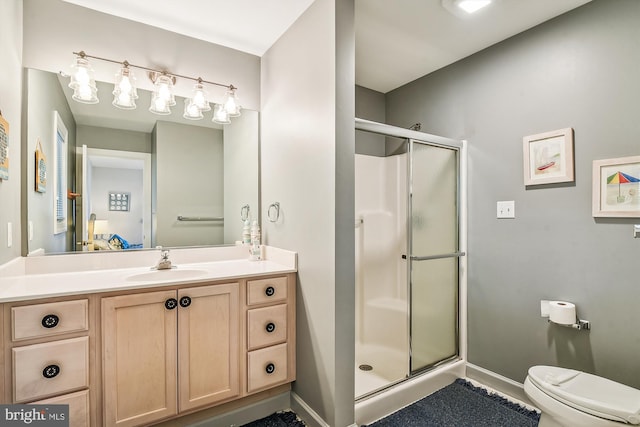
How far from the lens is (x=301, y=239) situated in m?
1.93

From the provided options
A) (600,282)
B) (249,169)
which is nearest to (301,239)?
(249,169)

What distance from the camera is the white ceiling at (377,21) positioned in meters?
1.82

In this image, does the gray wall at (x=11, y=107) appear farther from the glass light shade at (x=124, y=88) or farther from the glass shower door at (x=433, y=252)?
the glass shower door at (x=433, y=252)

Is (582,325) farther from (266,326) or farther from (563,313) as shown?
(266,326)

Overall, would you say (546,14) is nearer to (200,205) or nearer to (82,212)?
(200,205)

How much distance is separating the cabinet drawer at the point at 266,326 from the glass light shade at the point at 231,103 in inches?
55.3

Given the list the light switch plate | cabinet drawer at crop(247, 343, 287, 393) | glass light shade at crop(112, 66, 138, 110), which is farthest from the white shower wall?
glass light shade at crop(112, 66, 138, 110)

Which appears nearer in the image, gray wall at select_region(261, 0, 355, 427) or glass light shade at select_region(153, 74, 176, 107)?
gray wall at select_region(261, 0, 355, 427)

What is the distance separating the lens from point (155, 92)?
6.79ft

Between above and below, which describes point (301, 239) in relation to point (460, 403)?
above

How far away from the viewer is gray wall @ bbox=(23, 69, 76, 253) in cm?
168

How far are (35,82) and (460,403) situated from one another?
317 centimetres

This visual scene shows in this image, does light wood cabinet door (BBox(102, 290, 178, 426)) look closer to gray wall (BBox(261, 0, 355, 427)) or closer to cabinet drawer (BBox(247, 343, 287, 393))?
cabinet drawer (BBox(247, 343, 287, 393))

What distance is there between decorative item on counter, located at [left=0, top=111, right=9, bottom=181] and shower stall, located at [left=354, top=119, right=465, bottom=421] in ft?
Answer: 5.52
